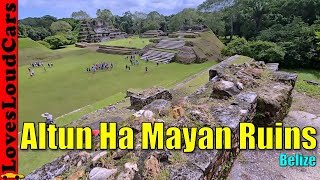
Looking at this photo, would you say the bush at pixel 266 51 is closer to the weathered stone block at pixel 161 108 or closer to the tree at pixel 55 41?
the weathered stone block at pixel 161 108

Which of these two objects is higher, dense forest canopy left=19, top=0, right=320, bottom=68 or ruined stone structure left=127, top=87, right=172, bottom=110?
dense forest canopy left=19, top=0, right=320, bottom=68

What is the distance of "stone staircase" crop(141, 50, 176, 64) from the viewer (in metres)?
24.9

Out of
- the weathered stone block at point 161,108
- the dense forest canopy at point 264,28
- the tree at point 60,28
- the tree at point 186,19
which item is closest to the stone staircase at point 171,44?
the dense forest canopy at point 264,28

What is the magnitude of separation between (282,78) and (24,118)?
10.8 m

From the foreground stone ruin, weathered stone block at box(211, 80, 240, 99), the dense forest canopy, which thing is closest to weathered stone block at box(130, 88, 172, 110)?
the foreground stone ruin

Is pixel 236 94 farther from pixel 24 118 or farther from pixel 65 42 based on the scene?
pixel 65 42

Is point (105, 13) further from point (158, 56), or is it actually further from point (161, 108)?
point (161, 108)

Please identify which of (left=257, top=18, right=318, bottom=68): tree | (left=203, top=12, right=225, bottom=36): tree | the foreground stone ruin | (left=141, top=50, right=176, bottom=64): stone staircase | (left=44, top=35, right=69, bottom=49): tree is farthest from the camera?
(left=44, top=35, right=69, bottom=49): tree

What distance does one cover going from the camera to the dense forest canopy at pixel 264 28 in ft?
55.5

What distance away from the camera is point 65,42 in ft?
146

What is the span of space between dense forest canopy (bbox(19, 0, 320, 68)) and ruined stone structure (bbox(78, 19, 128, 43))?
2245 millimetres

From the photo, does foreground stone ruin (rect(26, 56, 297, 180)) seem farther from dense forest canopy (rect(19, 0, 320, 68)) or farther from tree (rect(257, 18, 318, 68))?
dense forest canopy (rect(19, 0, 320, 68))

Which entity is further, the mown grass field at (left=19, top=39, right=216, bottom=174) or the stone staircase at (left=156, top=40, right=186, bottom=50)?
the stone staircase at (left=156, top=40, right=186, bottom=50)

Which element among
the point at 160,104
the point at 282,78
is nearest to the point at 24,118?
the point at 160,104
